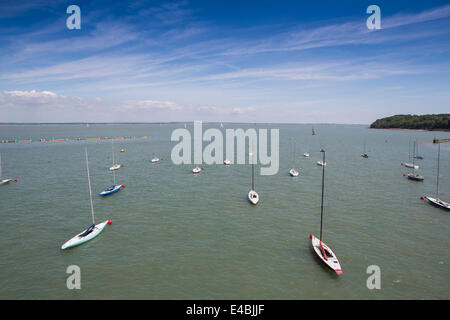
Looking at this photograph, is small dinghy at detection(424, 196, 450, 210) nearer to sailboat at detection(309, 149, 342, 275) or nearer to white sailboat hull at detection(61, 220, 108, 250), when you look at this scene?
sailboat at detection(309, 149, 342, 275)

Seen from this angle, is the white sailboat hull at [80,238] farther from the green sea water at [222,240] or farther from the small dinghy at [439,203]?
the small dinghy at [439,203]

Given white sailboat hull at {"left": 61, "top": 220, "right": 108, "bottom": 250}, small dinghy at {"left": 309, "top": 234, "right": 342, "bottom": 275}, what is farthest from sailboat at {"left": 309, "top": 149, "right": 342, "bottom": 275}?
white sailboat hull at {"left": 61, "top": 220, "right": 108, "bottom": 250}

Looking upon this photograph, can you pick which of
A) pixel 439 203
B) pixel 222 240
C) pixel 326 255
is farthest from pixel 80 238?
pixel 439 203

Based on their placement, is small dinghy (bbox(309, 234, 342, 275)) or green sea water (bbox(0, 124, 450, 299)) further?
small dinghy (bbox(309, 234, 342, 275))

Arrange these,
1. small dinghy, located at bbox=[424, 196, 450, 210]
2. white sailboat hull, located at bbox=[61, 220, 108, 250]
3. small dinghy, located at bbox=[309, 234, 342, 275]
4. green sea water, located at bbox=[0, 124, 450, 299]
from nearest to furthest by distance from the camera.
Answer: green sea water, located at bbox=[0, 124, 450, 299] < small dinghy, located at bbox=[309, 234, 342, 275] < white sailboat hull, located at bbox=[61, 220, 108, 250] < small dinghy, located at bbox=[424, 196, 450, 210]

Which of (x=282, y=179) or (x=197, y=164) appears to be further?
(x=197, y=164)

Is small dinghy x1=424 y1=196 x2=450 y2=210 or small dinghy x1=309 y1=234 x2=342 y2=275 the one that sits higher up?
small dinghy x1=424 y1=196 x2=450 y2=210
